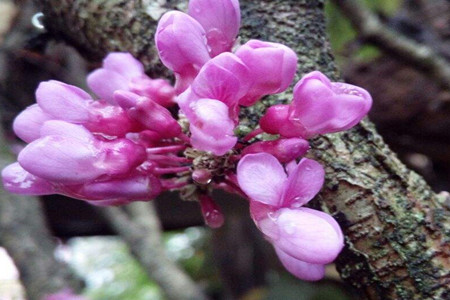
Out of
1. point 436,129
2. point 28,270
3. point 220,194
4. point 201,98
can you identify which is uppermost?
point 201,98

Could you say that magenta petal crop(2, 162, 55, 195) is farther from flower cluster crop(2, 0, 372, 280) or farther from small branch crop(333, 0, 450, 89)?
small branch crop(333, 0, 450, 89)

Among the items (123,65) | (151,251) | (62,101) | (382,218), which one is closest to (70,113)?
(62,101)

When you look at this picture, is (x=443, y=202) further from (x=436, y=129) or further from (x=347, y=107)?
(x=436, y=129)

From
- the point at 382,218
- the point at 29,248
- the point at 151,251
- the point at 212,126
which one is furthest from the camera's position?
the point at 151,251

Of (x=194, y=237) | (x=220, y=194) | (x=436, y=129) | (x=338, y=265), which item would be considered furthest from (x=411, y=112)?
(x=194, y=237)

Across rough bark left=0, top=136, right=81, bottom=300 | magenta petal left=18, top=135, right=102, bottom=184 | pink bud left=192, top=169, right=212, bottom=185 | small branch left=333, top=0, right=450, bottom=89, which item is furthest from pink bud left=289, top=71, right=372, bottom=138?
small branch left=333, top=0, right=450, bottom=89

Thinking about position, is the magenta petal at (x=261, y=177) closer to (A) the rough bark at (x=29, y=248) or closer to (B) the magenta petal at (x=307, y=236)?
(B) the magenta petal at (x=307, y=236)

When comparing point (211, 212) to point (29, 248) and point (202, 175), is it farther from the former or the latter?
point (29, 248)

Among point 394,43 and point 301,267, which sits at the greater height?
point 301,267
